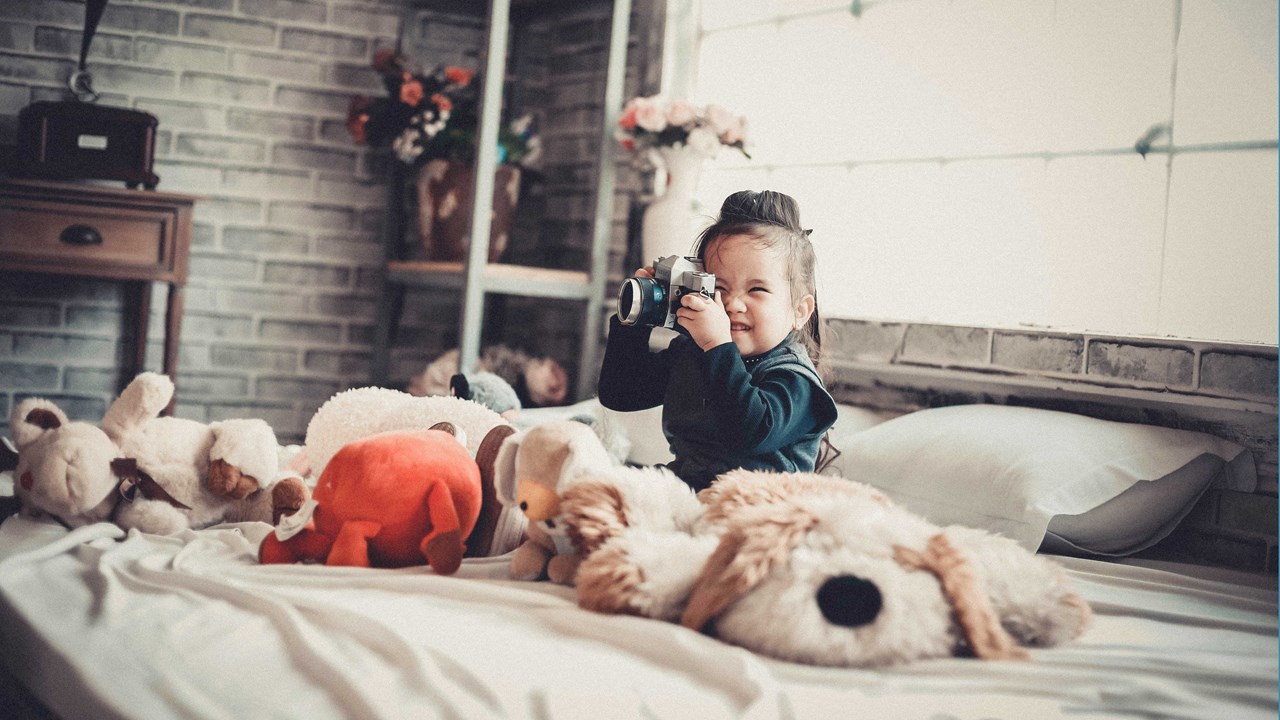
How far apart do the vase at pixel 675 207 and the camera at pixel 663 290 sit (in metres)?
1.10

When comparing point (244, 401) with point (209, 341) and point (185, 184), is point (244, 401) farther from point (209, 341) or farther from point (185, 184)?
point (185, 184)

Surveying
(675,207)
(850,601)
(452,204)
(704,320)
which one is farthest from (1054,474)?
(452,204)

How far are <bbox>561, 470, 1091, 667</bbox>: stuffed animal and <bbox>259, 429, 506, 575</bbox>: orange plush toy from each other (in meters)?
0.15

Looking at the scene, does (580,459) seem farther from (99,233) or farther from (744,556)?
(99,233)

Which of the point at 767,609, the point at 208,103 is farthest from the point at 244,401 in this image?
the point at 767,609

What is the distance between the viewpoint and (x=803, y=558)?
0.87 metres

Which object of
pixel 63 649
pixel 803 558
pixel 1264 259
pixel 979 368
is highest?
pixel 1264 259

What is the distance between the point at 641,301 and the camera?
1.29 m

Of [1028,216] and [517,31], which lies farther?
[517,31]

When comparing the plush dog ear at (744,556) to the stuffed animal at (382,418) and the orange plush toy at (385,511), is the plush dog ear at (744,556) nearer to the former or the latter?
the orange plush toy at (385,511)

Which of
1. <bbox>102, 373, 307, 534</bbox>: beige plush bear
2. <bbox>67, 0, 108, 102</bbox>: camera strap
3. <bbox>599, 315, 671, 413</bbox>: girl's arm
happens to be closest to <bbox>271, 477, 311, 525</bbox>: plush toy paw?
<bbox>102, 373, 307, 534</bbox>: beige plush bear

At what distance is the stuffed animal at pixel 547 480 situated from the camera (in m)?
1.06

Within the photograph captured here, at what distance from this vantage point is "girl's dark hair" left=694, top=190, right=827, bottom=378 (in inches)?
55.4

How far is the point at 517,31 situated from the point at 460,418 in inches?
74.9
